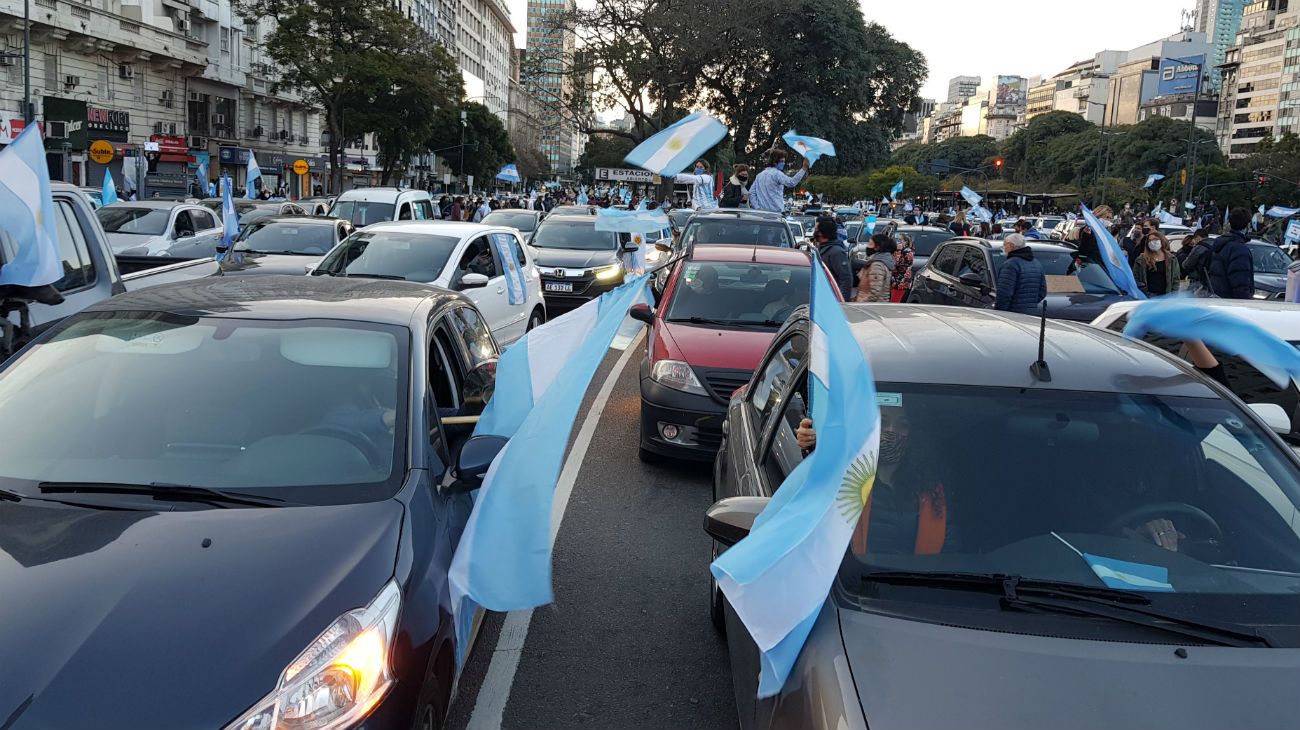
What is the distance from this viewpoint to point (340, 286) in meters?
4.79

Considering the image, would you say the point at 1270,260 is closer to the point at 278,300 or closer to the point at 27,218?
the point at 278,300

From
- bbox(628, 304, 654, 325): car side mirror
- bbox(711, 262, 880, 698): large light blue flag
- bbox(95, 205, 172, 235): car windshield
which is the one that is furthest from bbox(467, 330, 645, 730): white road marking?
bbox(95, 205, 172, 235): car windshield

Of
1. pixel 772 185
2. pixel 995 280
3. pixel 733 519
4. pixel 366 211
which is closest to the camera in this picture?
pixel 733 519

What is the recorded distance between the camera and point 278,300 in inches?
171

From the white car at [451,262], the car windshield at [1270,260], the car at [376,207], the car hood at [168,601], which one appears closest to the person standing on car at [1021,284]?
the white car at [451,262]

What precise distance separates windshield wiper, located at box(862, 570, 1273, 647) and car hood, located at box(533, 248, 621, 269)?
1439 cm

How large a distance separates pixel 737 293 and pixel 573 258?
868 centimetres

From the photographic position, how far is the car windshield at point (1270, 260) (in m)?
18.9

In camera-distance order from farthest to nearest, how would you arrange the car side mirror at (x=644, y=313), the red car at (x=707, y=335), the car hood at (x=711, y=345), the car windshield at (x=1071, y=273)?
the car windshield at (x=1071, y=273) → the car side mirror at (x=644, y=313) → the car hood at (x=711, y=345) → the red car at (x=707, y=335)

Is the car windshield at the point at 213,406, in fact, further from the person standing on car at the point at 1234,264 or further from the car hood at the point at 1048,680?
the person standing on car at the point at 1234,264

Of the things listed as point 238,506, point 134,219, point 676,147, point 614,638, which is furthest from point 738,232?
point 238,506

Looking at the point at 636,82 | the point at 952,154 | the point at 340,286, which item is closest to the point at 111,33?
the point at 636,82

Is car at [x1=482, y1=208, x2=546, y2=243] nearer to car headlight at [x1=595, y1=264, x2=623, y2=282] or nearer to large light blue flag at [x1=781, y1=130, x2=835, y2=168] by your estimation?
car headlight at [x1=595, y1=264, x2=623, y2=282]

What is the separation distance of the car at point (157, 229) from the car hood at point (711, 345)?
1126 centimetres
